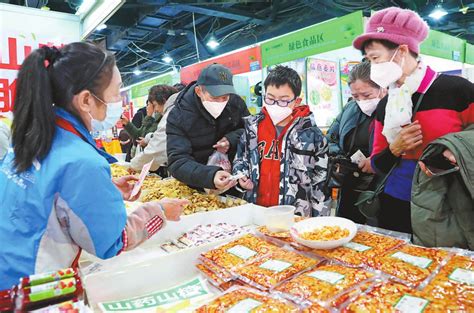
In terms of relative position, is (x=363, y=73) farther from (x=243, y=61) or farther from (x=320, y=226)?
(x=243, y=61)

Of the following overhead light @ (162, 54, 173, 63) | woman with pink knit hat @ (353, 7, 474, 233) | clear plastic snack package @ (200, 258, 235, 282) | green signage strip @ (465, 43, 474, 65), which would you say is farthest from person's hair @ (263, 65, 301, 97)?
overhead light @ (162, 54, 173, 63)

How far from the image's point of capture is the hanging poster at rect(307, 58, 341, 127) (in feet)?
17.0

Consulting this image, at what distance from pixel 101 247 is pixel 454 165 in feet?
4.24

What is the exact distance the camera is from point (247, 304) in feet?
3.28

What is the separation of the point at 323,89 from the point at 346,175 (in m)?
3.15

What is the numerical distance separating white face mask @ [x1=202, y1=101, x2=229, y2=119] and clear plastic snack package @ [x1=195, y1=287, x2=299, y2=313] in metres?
1.46

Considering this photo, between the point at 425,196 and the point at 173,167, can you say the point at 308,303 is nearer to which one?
the point at 425,196

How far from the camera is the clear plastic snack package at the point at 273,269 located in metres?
1.14

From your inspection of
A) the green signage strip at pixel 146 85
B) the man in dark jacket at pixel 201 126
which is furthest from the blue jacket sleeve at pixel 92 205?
the green signage strip at pixel 146 85

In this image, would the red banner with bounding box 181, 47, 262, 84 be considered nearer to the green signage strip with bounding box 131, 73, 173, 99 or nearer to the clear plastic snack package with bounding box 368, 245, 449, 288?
the green signage strip with bounding box 131, 73, 173, 99

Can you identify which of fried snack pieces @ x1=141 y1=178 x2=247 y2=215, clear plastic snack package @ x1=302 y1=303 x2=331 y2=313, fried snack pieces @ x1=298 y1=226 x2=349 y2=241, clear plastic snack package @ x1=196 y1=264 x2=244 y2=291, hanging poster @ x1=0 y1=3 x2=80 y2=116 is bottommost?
clear plastic snack package @ x1=196 y1=264 x2=244 y2=291

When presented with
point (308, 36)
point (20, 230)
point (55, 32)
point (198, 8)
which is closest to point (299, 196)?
point (20, 230)

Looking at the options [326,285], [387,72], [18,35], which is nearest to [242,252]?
[326,285]

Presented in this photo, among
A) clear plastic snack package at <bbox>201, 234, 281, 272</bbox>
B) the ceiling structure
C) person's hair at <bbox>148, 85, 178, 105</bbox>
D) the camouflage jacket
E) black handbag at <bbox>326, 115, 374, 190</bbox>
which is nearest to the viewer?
clear plastic snack package at <bbox>201, 234, 281, 272</bbox>
